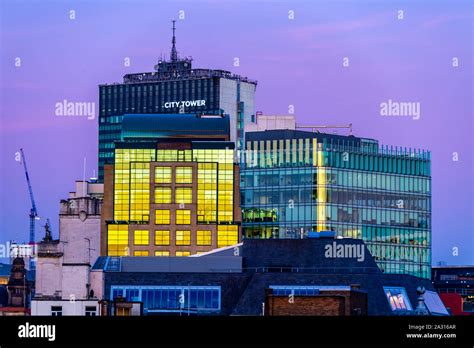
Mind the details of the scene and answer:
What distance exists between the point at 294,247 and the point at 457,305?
5059cm

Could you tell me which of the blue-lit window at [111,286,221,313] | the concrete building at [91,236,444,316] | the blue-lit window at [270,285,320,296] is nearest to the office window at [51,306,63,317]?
the concrete building at [91,236,444,316]

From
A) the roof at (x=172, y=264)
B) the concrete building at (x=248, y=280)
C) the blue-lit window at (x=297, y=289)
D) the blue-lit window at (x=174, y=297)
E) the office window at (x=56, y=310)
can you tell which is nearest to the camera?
the office window at (x=56, y=310)

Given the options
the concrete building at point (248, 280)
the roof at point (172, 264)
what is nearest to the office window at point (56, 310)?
the concrete building at point (248, 280)

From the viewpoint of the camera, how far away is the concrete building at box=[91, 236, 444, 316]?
13662 centimetres

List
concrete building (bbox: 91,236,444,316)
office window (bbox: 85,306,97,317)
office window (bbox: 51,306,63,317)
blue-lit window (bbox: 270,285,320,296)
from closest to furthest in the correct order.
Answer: office window (bbox: 85,306,97,317), office window (bbox: 51,306,63,317), concrete building (bbox: 91,236,444,316), blue-lit window (bbox: 270,285,320,296)

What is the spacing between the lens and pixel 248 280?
13875cm

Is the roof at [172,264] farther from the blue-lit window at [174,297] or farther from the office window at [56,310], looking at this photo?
the office window at [56,310]

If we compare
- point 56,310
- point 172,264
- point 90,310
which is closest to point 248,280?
point 90,310

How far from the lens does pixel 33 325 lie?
4272cm

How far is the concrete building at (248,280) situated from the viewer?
13662 cm

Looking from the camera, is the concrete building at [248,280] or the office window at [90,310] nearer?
the office window at [90,310]

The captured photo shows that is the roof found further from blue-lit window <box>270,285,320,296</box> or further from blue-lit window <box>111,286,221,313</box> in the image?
blue-lit window <box>270,285,320,296</box>

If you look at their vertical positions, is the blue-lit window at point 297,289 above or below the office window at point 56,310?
above

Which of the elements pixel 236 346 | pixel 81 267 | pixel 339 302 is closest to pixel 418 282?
pixel 81 267
